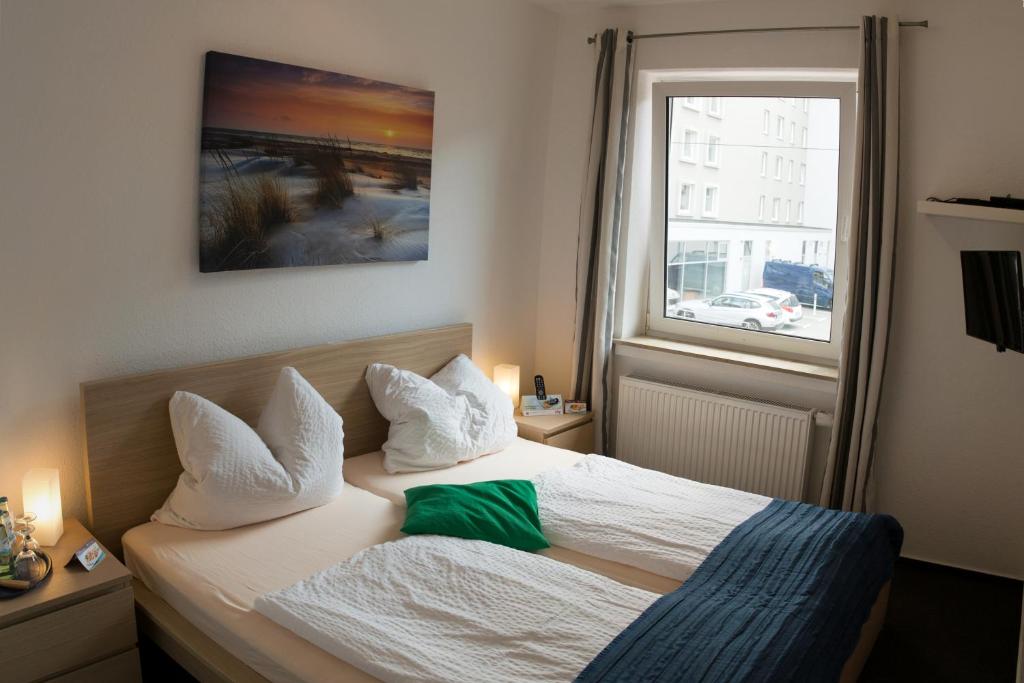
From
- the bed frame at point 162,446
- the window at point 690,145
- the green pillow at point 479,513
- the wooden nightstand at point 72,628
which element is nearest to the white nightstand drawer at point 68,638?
the wooden nightstand at point 72,628

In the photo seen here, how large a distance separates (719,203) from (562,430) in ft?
4.76

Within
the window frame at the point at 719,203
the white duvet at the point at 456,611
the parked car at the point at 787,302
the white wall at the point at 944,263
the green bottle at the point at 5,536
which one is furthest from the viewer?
the parked car at the point at 787,302

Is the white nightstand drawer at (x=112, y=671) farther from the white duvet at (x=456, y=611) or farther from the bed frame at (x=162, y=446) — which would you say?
the white duvet at (x=456, y=611)

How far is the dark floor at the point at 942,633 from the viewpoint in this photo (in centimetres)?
290

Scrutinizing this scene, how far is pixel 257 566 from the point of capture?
255 cm

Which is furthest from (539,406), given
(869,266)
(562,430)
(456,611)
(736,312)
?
(456,611)

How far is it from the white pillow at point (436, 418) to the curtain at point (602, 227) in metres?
0.76

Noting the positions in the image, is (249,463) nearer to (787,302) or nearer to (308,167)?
(308,167)

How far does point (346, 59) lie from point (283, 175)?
0.59 metres

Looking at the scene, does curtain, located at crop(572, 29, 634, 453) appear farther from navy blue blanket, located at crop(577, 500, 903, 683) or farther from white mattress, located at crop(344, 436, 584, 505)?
navy blue blanket, located at crop(577, 500, 903, 683)

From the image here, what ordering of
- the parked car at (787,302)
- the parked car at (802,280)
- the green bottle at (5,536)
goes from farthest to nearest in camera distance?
the parked car at (787,302), the parked car at (802,280), the green bottle at (5,536)

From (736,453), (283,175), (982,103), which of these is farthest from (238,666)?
(982,103)

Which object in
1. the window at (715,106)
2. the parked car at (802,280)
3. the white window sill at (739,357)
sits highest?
the window at (715,106)

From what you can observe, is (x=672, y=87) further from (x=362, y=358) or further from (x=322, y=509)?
(x=322, y=509)
